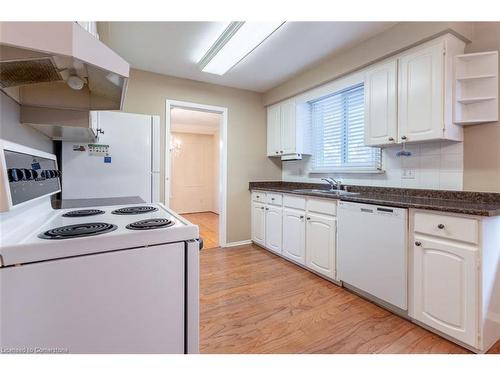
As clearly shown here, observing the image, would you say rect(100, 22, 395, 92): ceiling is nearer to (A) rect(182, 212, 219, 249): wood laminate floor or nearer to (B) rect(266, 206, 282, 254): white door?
(B) rect(266, 206, 282, 254): white door

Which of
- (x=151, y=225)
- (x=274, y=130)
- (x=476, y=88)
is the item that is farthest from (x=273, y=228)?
(x=151, y=225)

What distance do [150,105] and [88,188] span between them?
147cm

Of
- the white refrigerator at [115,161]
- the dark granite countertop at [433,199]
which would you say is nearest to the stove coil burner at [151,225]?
the white refrigerator at [115,161]

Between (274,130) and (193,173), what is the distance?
3.72m

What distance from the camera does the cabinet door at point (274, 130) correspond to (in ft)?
12.2

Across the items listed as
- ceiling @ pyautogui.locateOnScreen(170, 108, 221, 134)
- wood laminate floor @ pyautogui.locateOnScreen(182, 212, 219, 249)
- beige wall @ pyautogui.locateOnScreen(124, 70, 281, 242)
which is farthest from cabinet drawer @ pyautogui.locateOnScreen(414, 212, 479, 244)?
ceiling @ pyautogui.locateOnScreen(170, 108, 221, 134)

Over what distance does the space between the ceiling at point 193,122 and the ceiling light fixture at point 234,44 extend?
1.99 m

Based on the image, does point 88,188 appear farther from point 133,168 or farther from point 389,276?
point 389,276

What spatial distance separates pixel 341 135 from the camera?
305 centimetres

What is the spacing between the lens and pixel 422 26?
6.44ft

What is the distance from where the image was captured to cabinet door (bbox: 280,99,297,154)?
11.3 feet

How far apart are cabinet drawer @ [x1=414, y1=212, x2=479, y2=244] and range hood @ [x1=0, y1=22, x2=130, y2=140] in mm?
1918

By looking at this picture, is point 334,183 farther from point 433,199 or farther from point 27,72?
point 27,72

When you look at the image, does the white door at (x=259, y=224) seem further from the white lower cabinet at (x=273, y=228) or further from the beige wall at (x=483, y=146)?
the beige wall at (x=483, y=146)
